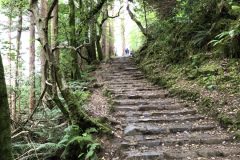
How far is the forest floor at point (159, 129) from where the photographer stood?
330 centimetres

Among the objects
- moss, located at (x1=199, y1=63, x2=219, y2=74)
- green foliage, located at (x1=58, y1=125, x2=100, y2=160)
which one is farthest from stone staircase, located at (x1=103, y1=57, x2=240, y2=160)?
moss, located at (x1=199, y1=63, x2=219, y2=74)

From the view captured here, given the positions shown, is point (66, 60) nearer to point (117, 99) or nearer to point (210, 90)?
point (117, 99)

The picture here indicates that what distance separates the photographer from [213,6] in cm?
686

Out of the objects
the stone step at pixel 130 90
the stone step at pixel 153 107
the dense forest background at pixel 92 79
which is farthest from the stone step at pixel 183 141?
the stone step at pixel 130 90

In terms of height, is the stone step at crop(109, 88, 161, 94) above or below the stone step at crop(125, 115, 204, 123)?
above

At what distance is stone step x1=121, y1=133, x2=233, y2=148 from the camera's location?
353 cm

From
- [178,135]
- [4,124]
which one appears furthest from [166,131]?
[4,124]

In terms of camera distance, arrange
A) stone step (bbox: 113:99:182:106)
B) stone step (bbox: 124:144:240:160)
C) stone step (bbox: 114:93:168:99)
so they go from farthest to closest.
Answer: stone step (bbox: 114:93:168:99) < stone step (bbox: 113:99:182:106) < stone step (bbox: 124:144:240:160)

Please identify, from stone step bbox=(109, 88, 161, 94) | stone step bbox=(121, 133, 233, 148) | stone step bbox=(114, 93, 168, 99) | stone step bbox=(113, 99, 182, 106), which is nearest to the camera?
stone step bbox=(121, 133, 233, 148)

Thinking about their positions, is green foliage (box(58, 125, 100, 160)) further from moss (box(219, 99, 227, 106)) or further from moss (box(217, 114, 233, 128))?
moss (box(219, 99, 227, 106))

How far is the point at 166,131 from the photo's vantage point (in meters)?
4.08

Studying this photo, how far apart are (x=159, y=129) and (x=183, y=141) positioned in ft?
2.24

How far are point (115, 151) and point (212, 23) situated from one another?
6739 millimetres

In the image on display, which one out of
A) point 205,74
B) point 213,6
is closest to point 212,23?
point 213,6
